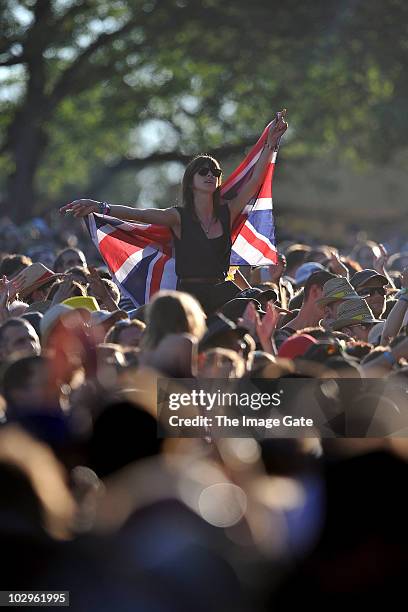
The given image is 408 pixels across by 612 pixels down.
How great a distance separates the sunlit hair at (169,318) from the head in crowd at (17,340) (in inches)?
31.5

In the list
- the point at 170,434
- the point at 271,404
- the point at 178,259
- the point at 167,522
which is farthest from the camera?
the point at 178,259

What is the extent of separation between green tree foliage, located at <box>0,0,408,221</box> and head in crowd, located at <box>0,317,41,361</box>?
25.4 meters

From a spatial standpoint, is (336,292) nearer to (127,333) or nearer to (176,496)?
(127,333)

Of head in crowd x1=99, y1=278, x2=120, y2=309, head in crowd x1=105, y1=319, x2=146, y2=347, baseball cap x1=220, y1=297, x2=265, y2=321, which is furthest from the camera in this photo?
head in crowd x1=99, y1=278, x2=120, y2=309

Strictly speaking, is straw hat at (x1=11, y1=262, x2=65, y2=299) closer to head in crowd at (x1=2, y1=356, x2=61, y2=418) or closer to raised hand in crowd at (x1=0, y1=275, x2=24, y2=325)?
raised hand in crowd at (x1=0, y1=275, x2=24, y2=325)

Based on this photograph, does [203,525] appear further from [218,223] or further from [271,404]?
[218,223]

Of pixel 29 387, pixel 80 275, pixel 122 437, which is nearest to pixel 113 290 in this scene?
pixel 80 275

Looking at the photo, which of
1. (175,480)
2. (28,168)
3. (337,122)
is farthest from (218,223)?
(337,122)

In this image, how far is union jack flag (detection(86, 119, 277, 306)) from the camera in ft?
33.3

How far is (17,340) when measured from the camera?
7191 mm

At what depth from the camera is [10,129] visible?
115ft

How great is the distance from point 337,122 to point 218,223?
99.8 ft

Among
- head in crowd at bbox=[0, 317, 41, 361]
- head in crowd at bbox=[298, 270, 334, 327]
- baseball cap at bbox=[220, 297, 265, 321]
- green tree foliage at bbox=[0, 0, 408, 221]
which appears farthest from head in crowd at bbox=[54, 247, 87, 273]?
green tree foliage at bbox=[0, 0, 408, 221]

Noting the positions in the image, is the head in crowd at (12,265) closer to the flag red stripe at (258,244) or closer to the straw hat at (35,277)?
the straw hat at (35,277)
